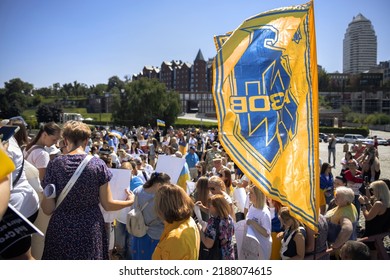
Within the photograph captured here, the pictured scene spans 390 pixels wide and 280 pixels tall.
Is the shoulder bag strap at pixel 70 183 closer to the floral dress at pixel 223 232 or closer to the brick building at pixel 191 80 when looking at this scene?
the floral dress at pixel 223 232

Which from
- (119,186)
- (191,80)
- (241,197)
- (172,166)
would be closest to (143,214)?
(119,186)

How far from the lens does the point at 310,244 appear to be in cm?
454

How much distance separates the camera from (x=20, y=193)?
11.1ft

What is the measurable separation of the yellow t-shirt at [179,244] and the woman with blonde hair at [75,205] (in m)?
0.59

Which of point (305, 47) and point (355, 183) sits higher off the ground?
point (305, 47)

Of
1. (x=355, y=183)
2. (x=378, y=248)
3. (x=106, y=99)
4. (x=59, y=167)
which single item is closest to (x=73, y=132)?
(x=59, y=167)

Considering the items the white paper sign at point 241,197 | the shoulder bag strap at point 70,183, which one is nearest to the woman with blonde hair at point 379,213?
the white paper sign at point 241,197

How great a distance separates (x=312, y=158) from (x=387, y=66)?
182447 mm

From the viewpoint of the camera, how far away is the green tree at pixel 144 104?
64.9 meters

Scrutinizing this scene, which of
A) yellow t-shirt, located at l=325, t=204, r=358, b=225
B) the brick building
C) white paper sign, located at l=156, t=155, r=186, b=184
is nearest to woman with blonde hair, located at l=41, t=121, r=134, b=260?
white paper sign, located at l=156, t=155, r=186, b=184

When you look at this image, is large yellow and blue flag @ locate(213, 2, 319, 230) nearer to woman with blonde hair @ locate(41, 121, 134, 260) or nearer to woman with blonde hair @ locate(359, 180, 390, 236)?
woman with blonde hair @ locate(41, 121, 134, 260)

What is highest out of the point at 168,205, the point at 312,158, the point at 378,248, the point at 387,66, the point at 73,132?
the point at 387,66

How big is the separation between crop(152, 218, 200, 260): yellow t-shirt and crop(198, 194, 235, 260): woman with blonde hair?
1099mm
